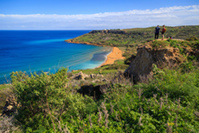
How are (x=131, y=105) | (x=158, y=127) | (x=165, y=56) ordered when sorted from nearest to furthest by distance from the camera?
(x=158, y=127) < (x=131, y=105) < (x=165, y=56)

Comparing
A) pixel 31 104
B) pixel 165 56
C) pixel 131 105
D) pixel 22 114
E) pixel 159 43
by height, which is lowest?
pixel 22 114

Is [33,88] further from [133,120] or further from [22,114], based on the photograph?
[133,120]

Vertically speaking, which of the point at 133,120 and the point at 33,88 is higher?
the point at 33,88

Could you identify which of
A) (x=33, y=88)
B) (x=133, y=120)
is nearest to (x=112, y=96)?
(x=133, y=120)

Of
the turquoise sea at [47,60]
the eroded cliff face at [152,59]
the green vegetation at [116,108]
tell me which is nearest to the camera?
the green vegetation at [116,108]

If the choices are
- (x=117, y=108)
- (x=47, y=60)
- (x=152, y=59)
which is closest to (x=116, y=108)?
(x=117, y=108)

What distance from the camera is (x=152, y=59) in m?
13.6

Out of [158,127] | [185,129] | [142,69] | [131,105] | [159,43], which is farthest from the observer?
[142,69]

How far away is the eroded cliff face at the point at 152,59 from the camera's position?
12.2m

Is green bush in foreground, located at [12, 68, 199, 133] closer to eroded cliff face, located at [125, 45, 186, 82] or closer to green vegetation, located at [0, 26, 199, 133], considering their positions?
green vegetation, located at [0, 26, 199, 133]

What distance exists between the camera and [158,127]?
13.5 feet

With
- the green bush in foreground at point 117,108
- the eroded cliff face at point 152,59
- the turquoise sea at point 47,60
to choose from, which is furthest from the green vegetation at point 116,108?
the turquoise sea at point 47,60

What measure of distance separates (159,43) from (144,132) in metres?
11.6

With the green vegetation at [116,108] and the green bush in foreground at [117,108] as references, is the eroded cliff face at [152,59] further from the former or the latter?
the green bush in foreground at [117,108]
